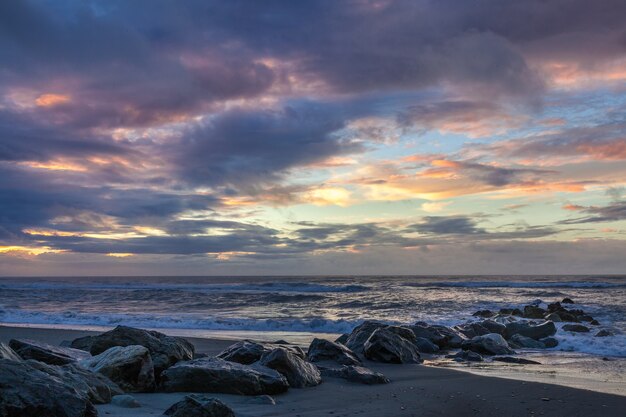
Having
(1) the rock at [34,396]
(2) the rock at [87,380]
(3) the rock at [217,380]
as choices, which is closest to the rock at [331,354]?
(3) the rock at [217,380]

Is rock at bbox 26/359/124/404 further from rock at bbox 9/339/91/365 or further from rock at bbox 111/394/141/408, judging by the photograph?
rock at bbox 9/339/91/365

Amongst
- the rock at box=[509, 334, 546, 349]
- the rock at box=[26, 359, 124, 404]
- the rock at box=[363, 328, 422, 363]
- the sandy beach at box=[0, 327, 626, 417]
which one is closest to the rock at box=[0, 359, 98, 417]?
the rock at box=[26, 359, 124, 404]

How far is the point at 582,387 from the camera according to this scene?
298 inches

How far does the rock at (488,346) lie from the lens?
11625 mm

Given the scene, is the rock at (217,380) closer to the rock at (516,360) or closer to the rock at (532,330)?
the rock at (516,360)

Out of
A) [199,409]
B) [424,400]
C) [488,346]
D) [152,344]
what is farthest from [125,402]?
[488,346]

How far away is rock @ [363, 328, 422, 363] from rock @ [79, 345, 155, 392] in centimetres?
494

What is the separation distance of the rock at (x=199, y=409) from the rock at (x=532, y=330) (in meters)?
11.5

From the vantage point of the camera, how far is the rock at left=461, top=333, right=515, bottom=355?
11.6m

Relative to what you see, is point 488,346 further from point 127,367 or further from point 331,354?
point 127,367

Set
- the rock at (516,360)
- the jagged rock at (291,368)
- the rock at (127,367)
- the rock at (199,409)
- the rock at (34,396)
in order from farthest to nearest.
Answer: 1. the rock at (516,360)
2. the jagged rock at (291,368)
3. the rock at (127,367)
4. the rock at (199,409)
5. the rock at (34,396)

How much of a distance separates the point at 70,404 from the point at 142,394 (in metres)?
2.27

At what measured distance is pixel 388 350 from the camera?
10227 millimetres

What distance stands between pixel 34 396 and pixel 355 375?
4.95 metres
